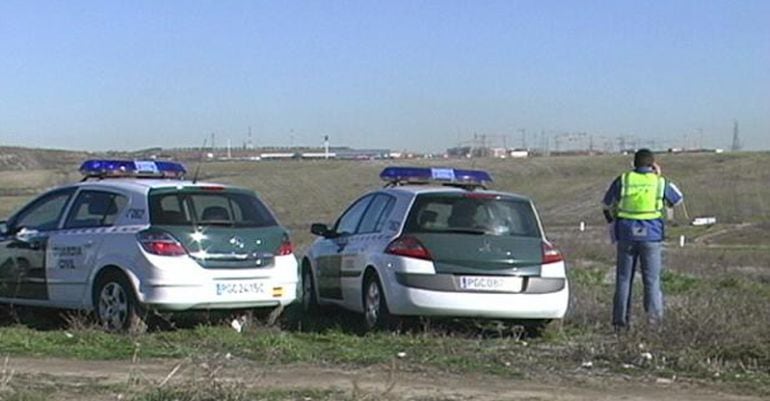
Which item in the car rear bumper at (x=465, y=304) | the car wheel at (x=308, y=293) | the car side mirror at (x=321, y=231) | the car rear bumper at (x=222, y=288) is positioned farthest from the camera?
the car wheel at (x=308, y=293)

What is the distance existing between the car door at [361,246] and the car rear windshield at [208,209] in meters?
0.94

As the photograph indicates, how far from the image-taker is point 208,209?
11.5m

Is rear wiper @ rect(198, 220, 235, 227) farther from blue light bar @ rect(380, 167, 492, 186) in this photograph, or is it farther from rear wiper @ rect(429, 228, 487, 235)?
blue light bar @ rect(380, 167, 492, 186)

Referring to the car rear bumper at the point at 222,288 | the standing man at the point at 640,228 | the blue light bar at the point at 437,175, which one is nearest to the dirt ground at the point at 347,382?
the car rear bumper at the point at 222,288

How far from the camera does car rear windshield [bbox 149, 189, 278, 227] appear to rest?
11.3 m

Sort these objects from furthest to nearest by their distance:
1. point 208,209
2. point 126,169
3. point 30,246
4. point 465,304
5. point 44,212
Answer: point 126,169, point 44,212, point 30,246, point 208,209, point 465,304

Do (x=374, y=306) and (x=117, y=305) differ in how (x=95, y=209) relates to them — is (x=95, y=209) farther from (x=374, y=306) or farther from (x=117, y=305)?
(x=374, y=306)

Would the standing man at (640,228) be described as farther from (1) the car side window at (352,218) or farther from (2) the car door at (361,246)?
(1) the car side window at (352,218)

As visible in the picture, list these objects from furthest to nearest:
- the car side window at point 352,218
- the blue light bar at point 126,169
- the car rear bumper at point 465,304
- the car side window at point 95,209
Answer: the car side window at point 352,218 < the blue light bar at point 126,169 < the car side window at point 95,209 < the car rear bumper at point 465,304

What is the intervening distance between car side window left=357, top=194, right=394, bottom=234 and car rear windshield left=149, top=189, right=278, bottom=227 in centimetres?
105

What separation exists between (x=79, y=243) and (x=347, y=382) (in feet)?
13.6

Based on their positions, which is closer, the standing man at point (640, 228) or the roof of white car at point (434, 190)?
the standing man at point (640, 228)

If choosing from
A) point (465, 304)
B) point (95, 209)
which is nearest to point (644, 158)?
point (465, 304)

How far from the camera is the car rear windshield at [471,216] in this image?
1163 centimetres
